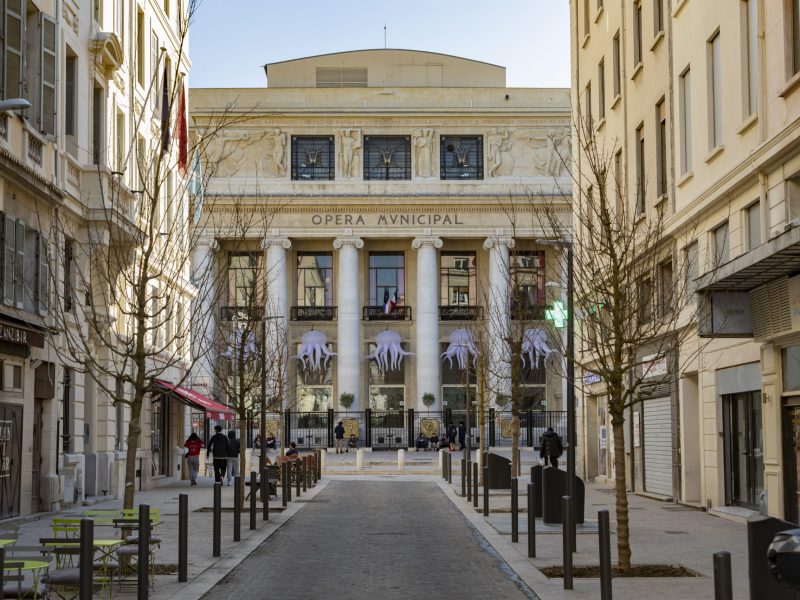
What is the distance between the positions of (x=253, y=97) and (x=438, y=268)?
15354 mm

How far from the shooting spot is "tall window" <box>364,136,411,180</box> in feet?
246

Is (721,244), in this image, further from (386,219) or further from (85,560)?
(386,219)

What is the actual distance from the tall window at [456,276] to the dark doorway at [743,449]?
171ft

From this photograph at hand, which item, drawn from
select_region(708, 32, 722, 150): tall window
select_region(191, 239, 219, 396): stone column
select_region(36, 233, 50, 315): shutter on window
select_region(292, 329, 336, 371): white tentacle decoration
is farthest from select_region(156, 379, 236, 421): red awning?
select_region(292, 329, 336, 371): white tentacle decoration

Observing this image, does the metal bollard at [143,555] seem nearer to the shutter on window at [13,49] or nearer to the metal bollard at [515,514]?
the metal bollard at [515,514]

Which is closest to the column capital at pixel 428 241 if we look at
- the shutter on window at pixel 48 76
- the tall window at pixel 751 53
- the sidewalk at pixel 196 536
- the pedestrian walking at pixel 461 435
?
the pedestrian walking at pixel 461 435

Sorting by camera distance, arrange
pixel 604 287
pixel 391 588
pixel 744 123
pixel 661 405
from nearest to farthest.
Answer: pixel 391 588 < pixel 604 287 < pixel 744 123 < pixel 661 405

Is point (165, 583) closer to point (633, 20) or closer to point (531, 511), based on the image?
point (531, 511)

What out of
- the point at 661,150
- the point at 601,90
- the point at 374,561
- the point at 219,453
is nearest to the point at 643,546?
the point at 374,561

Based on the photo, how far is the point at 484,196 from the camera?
73.1 metres

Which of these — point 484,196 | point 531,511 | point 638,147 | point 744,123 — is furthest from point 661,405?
point 484,196

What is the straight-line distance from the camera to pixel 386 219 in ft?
244

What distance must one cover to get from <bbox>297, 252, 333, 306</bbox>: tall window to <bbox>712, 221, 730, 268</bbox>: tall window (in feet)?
174

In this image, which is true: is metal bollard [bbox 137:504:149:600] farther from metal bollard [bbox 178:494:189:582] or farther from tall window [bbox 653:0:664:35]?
tall window [bbox 653:0:664:35]
